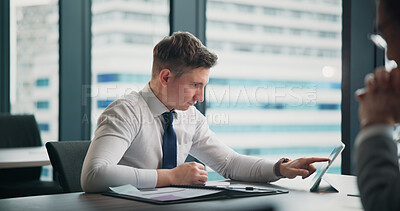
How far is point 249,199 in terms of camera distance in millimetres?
1500

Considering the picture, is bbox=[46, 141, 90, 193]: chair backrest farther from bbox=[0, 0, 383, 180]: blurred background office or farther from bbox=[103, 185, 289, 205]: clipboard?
bbox=[0, 0, 383, 180]: blurred background office

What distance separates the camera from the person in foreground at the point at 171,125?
189cm

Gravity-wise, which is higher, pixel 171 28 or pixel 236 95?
pixel 171 28

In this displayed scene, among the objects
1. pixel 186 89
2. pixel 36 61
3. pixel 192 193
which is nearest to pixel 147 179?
pixel 192 193

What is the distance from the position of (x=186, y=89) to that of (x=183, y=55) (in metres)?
0.14

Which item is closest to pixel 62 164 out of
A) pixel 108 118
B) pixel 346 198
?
pixel 108 118

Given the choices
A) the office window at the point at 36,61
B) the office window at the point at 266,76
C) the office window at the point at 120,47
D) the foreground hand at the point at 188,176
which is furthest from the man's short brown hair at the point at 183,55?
the office window at the point at 36,61

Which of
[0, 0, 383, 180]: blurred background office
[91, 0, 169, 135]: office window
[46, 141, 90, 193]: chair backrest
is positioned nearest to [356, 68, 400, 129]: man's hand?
[46, 141, 90, 193]: chair backrest

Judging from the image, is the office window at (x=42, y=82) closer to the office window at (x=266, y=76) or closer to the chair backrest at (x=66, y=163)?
the office window at (x=266, y=76)

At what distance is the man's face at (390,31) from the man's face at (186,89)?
3.73 feet

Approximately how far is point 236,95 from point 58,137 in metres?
1.70

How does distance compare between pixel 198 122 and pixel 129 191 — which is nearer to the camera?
pixel 129 191

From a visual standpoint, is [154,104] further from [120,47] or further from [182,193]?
[120,47]

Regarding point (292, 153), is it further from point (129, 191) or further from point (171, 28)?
point (129, 191)
